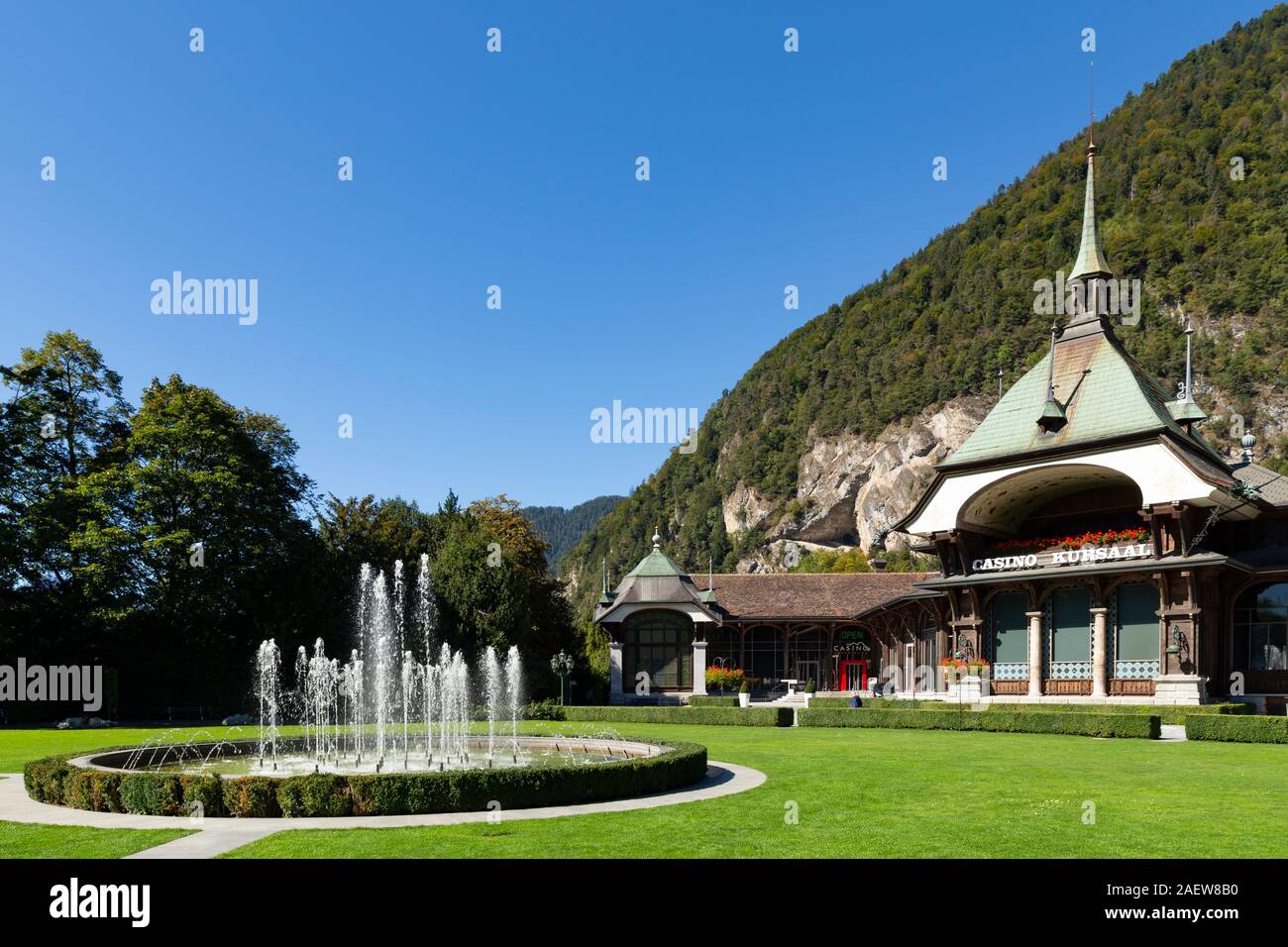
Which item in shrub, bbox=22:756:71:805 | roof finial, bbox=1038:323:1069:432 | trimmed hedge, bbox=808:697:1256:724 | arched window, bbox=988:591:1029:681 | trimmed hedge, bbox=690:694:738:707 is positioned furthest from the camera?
trimmed hedge, bbox=690:694:738:707

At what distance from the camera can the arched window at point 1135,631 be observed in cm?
3653

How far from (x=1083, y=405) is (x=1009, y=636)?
10635mm

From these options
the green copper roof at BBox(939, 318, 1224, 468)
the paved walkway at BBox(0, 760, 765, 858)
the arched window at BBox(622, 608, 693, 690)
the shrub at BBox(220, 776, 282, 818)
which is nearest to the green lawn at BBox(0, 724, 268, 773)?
the paved walkway at BBox(0, 760, 765, 858)

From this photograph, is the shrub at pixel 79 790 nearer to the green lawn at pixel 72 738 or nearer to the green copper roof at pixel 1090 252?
the green lawn at pixel 72 738

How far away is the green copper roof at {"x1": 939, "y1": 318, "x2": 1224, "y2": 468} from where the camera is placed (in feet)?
127

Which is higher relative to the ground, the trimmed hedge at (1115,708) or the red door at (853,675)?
the trimmed hedge at (1115,708)

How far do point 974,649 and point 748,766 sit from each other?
24.2 meters

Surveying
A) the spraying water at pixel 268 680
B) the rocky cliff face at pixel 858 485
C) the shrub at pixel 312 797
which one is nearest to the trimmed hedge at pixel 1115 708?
the shrub at pixel 312 797

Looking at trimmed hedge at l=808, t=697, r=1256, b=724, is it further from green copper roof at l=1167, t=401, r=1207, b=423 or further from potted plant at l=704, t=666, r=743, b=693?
potted plant at l=704, t=666, r=743, b=693

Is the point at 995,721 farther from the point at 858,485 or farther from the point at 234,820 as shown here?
the point at 858,485

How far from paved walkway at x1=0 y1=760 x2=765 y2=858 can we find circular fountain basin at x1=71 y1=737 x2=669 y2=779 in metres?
2.84

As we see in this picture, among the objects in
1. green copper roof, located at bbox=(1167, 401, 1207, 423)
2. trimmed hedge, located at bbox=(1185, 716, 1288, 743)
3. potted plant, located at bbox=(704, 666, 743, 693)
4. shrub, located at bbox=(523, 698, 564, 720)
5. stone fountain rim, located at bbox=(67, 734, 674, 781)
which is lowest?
potted plant, located at bbox=(704, 666, 743, 693)

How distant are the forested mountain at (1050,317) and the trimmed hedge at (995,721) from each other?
9203 centimetres

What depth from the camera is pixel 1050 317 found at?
135m
